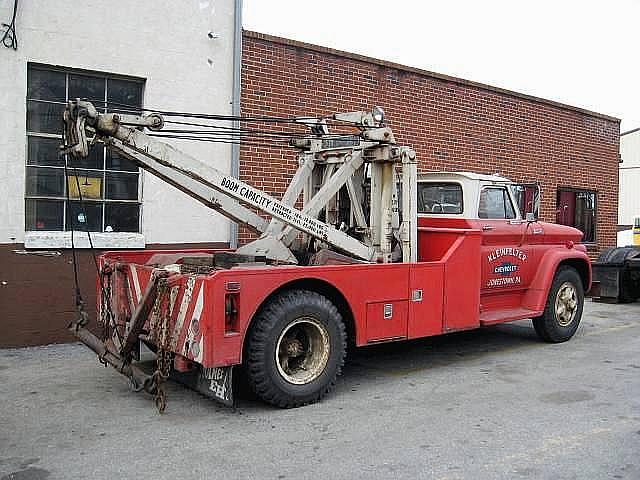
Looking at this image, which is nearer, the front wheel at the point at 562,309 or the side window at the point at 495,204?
the side window at the point at 495,204

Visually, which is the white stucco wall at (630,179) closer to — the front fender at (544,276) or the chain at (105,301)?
the front fender at (544,276)

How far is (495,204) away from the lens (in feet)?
27.6

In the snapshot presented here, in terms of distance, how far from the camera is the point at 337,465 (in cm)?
464

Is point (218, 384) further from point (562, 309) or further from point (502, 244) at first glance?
point (562, 309)

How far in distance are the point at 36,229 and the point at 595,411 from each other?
6.70 m

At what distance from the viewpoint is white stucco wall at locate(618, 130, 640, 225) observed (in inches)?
1480

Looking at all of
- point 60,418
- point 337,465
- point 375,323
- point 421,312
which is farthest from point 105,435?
point 421,312

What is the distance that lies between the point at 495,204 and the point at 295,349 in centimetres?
362

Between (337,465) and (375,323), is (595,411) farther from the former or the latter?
(337,465)

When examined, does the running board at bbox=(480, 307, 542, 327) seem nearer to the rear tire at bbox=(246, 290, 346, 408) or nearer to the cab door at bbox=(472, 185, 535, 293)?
the cab door at bbox=(472, 185, 535, 293)

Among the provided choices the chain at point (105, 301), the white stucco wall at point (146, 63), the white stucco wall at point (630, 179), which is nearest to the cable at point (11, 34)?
the white stucco wall at point (146, 63)

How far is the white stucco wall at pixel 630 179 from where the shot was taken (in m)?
37.6

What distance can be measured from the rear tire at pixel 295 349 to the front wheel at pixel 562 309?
3.85 metres

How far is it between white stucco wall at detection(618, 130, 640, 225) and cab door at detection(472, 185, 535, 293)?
3229 centimetres
